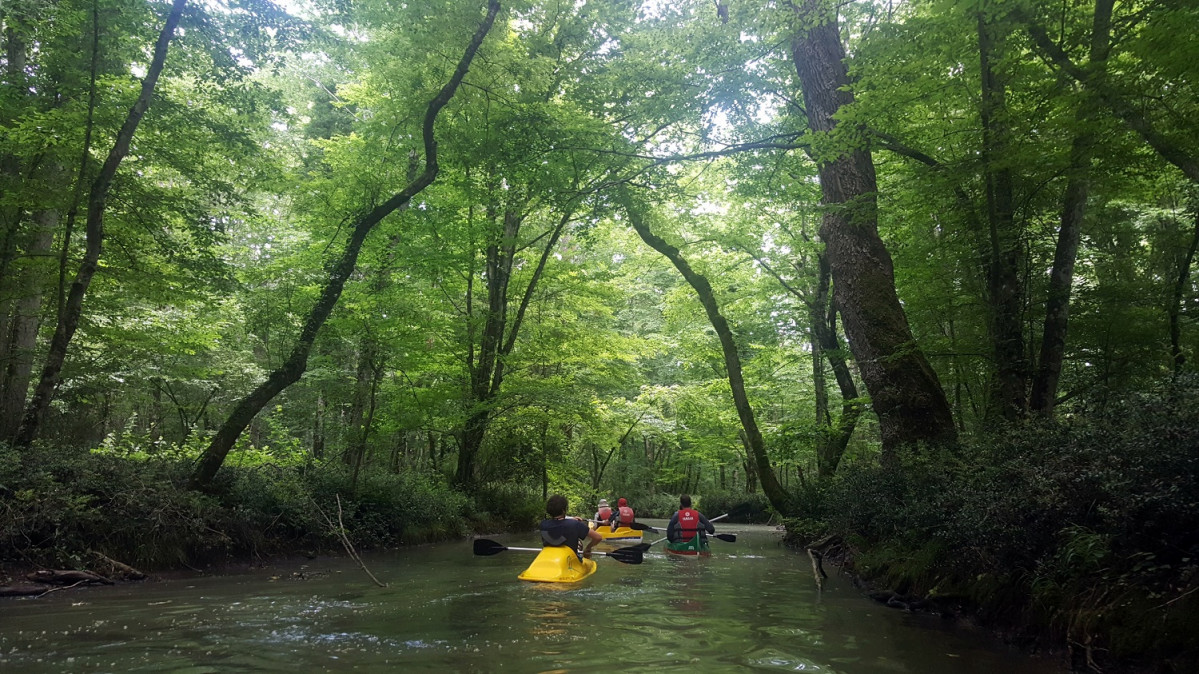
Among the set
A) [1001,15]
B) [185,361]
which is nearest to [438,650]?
[1001,15]

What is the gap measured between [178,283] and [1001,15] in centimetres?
1285

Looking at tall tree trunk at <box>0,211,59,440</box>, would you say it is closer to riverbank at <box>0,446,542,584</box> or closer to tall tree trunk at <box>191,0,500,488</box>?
riverbank at <box>0,446,542,584</box>

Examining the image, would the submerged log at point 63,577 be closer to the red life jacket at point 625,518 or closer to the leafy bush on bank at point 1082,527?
the leafy bush on bank at point 1082,527

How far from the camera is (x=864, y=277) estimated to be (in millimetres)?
8977

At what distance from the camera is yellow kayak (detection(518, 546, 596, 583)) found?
823cm

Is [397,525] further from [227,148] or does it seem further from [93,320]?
[227,148]

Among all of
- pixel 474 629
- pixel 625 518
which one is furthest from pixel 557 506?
pixel 625 518

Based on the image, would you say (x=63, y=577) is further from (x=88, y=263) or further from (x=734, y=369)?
(x=734, y=369)

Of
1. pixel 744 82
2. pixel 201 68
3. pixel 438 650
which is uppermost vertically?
pixel 744 82

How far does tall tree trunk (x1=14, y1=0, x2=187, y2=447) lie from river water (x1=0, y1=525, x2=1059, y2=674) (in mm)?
2869

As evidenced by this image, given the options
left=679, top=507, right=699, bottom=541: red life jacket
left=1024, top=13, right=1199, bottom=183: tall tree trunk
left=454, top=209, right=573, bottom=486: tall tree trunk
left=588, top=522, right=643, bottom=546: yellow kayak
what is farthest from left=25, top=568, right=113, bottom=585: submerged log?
left=1024, top=13, right=1199, bottom=183: tall tree trunk

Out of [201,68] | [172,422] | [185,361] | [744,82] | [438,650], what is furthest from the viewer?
[172,422]

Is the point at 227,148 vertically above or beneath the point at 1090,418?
above

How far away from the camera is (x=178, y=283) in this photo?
11383mm
